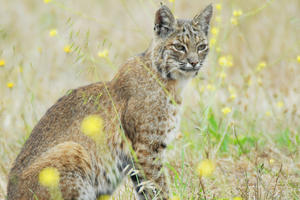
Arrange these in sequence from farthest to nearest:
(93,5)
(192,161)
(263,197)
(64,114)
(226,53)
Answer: (93,5) < (226,53) < (192,161) < (64,114) < (263,197)

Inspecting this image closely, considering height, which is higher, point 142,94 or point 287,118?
point 142,94

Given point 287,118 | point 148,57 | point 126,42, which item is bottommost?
point 287,118

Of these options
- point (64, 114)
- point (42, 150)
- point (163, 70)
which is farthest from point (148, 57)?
point (42, 150)

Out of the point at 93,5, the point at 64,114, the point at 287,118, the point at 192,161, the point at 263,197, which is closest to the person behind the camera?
the point at 263,197

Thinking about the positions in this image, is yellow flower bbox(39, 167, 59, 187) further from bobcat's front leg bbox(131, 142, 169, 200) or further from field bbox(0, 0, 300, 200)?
bobcat's front leg bbox(131, 142, 169, 200)

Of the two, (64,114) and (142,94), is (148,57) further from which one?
(64,114)

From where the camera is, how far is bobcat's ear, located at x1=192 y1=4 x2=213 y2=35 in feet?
16.3

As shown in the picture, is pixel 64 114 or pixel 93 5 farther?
pixel 93 5

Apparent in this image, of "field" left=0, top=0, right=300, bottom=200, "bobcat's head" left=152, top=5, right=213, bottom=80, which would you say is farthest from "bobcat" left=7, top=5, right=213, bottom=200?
"field" left=0, top=0, right=300, bottom=200

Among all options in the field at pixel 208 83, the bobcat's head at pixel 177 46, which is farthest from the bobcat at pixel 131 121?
the field at pixel 208 83

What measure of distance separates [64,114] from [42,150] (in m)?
0.44

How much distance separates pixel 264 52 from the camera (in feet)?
30.4

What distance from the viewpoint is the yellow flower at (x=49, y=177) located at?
12.6 ft

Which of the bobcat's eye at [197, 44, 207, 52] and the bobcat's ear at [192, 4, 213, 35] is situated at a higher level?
the bobcat's ear at [192, 4, 213, 35]
